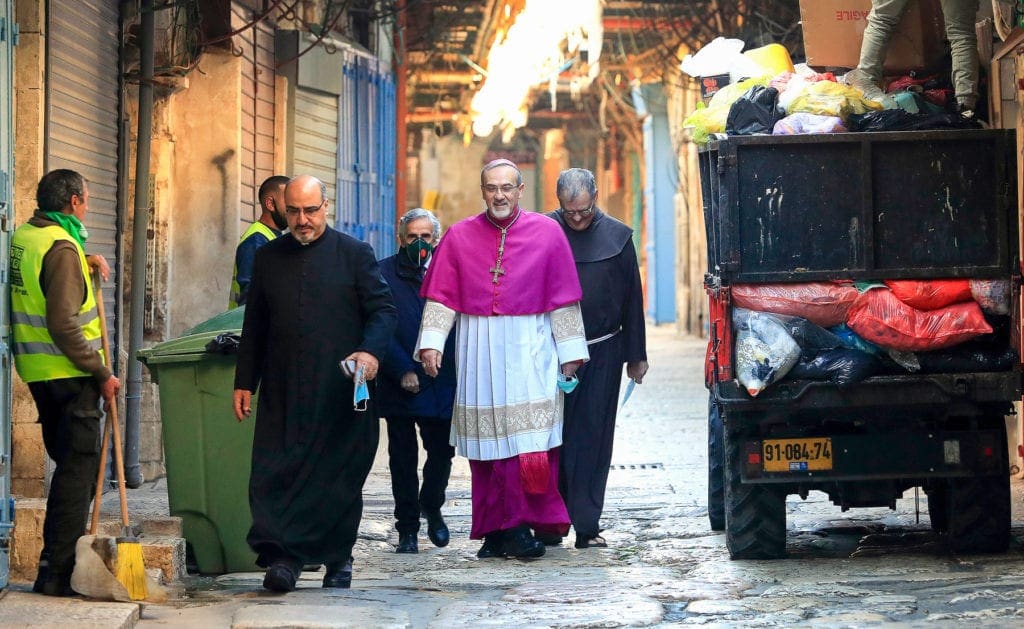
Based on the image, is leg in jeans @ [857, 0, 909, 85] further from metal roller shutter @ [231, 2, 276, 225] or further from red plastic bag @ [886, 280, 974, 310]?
metal roller shutter @ [231, 2, 276, 225]

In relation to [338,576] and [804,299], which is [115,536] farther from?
[804,299]

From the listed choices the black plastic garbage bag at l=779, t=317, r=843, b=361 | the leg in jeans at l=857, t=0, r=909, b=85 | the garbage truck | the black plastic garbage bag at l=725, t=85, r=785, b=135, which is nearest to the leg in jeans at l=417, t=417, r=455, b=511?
the garbage truck

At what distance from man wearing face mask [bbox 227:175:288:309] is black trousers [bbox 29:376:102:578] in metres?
2.33

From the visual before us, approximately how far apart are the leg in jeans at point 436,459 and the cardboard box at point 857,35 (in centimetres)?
299

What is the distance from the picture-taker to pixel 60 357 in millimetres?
6285

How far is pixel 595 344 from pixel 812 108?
5.48 ft

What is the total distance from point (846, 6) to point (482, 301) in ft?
9.91

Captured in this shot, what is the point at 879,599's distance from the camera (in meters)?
6.39

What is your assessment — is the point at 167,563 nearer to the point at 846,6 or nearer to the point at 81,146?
the point at 81,146

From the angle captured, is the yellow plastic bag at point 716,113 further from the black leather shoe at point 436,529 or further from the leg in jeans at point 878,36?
the black leather shoe at point 436,529

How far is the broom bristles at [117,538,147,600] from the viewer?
630 cm

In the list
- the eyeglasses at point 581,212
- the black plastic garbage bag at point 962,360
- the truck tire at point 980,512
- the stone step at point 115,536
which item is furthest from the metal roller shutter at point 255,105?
the truck tire at point 980,512

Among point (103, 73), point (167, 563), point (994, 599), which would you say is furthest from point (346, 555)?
point (103, 73)

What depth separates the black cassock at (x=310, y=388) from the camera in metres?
6.76
